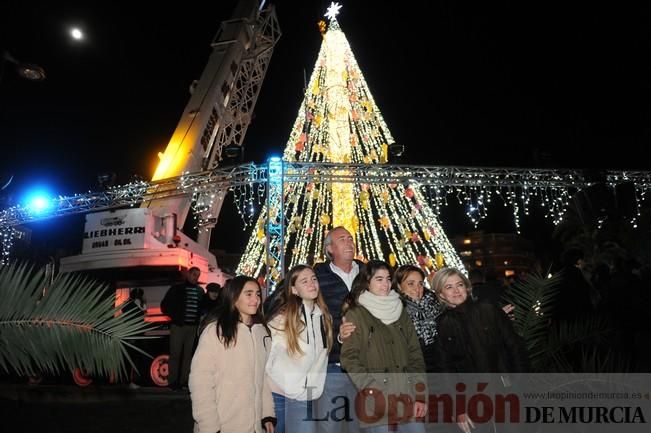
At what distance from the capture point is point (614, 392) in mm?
3410

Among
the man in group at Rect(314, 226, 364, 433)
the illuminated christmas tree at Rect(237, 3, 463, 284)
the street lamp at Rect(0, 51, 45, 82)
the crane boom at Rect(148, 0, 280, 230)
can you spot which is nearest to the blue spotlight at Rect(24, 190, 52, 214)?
the crane boom at Rect(148, 0, 280, 230)

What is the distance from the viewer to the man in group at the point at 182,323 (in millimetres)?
7129

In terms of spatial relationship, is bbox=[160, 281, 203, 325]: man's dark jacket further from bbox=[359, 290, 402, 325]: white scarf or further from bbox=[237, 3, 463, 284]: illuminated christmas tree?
bbox=[237, 3, 463, 284]: illuminated christmas tree

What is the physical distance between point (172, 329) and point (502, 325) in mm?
5135

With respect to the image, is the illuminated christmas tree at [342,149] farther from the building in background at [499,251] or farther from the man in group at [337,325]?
the building in background at [499,251]

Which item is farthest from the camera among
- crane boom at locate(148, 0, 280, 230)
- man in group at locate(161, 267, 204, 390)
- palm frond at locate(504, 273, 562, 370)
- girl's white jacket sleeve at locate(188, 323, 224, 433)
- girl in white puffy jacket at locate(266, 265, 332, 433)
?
crane boom at locate(148, 0, 280, 230)

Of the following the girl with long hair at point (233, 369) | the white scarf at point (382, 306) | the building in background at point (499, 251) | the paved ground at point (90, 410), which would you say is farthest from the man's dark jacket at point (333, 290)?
the building in background at point (499, 251)

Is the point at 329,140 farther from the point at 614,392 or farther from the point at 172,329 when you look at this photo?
the point at 614,392

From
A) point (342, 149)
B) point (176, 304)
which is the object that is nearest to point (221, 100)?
point (342, 149)

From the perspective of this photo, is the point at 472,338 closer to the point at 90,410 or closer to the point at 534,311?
the point at 534,311

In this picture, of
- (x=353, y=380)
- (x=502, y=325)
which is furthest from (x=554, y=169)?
(x=353, y=380)

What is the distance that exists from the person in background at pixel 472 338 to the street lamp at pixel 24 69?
16.5ft

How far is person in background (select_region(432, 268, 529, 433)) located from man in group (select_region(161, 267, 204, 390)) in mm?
4513

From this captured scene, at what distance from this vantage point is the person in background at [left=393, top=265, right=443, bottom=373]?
3.78 metres
